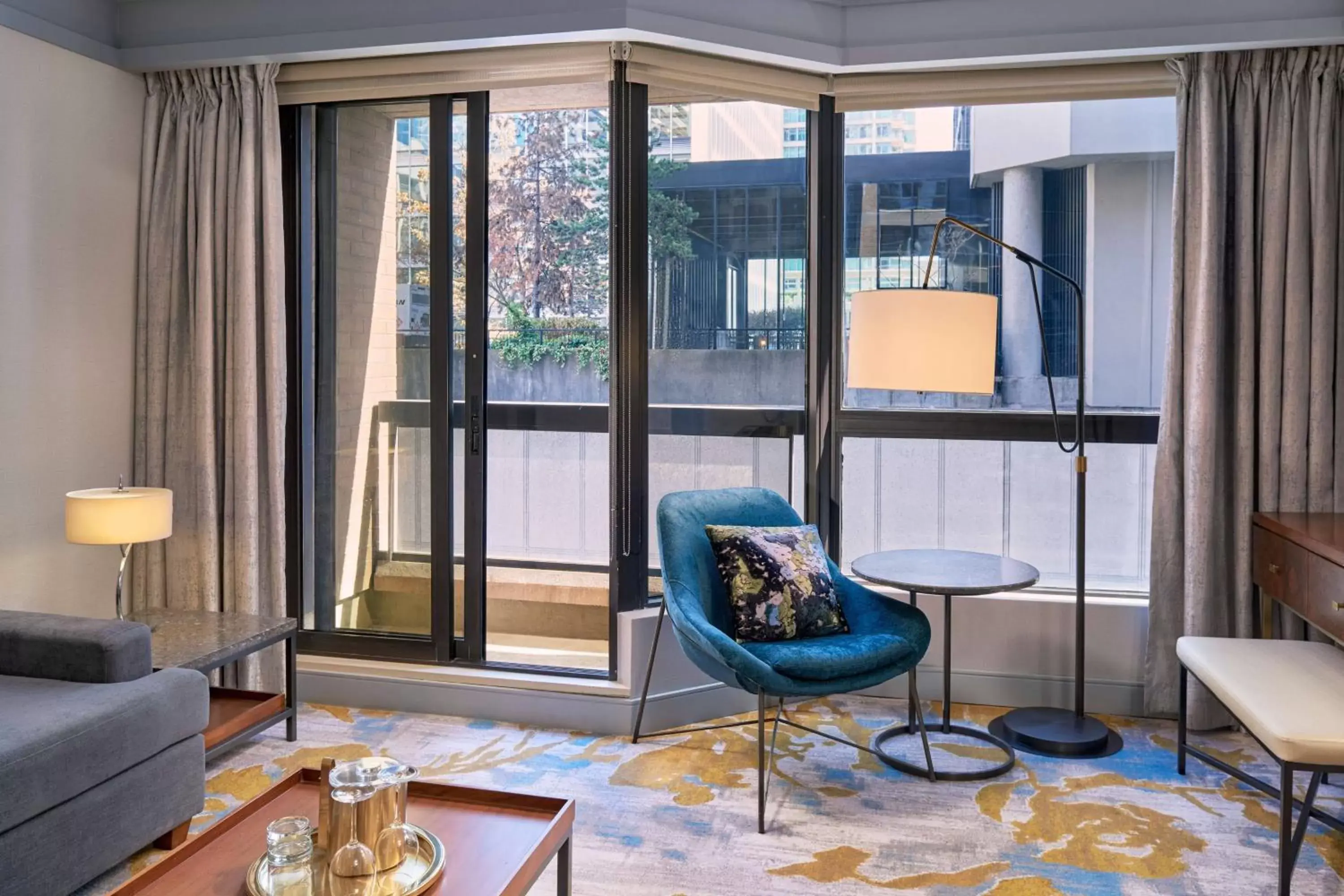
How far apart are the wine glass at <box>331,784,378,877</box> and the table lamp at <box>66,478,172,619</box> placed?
163 cm

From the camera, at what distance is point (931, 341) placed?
10.1 ft

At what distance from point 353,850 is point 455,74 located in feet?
8.81

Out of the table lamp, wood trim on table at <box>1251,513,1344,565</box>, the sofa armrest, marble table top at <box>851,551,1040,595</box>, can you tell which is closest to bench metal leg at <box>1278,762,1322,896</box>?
wood trim on table at <box>1251,513,1344,565</box>

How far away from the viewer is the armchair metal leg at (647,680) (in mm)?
3372

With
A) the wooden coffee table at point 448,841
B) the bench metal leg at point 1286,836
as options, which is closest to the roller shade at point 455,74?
the wooden coffee table at point 448,841

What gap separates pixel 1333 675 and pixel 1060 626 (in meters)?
1.12

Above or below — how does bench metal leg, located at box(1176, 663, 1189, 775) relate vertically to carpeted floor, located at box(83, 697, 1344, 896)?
above

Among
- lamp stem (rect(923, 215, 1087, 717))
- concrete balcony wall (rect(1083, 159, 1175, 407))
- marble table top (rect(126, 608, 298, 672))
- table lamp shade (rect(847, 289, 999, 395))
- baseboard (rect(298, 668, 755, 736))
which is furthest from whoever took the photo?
concrete balcony wall (rect(1083, 159, 1175, 407))

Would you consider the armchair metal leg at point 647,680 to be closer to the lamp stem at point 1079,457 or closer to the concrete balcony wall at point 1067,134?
the lamp stem at point 1079,457

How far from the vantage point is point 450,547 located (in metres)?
3.74

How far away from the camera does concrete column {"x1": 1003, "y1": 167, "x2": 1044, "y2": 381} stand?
3.78m

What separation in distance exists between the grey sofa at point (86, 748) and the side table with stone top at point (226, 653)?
0.91 ft

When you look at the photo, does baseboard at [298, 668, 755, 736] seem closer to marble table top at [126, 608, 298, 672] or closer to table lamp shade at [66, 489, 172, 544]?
marble table top at [126, 608, 298, 672]

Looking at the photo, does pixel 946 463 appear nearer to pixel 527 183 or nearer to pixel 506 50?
pixel 527 183
